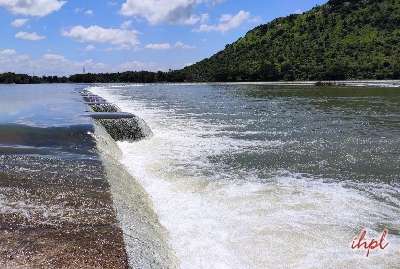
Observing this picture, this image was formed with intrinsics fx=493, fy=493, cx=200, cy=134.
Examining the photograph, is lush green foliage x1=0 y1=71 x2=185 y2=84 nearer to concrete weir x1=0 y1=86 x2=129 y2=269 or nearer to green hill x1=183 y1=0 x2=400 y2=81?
green hill x1=183 y1=0 x2=400 y2=81

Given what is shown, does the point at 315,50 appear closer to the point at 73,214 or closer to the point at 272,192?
the point at 272,192

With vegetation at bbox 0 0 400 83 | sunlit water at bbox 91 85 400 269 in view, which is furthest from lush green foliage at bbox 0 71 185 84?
sunlit water at bbox 91 85 400 269

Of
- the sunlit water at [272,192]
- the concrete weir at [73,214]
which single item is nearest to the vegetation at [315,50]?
the sunlit water at [272,192]

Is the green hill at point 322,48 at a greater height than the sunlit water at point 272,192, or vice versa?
the green hill at point 322,48

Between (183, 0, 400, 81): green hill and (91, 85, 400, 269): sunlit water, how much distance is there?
320 feet

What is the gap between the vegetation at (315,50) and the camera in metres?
120

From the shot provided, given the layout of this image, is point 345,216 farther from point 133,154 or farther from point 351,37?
point 351,37

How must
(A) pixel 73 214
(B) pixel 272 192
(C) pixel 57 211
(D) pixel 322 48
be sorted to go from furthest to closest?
1. (D) pixel 322 48
2. (B) pixel 272 192
3. (C) pixel 57 211
4. (A) pixel 73 214

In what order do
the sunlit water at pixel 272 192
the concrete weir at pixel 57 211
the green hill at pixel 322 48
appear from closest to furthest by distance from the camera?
1. the concrete weir at pixel 57 211
2. the sunlit water at pixel 272 192
3. the green hill at pixel 322 48

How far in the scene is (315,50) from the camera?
13800cm

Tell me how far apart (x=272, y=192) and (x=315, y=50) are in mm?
132331

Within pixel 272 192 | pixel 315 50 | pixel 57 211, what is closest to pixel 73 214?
pixel 57 211

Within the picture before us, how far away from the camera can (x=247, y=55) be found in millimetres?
158375

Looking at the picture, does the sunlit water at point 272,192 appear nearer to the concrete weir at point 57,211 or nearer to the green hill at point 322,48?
the concrete weir at point 57,211
